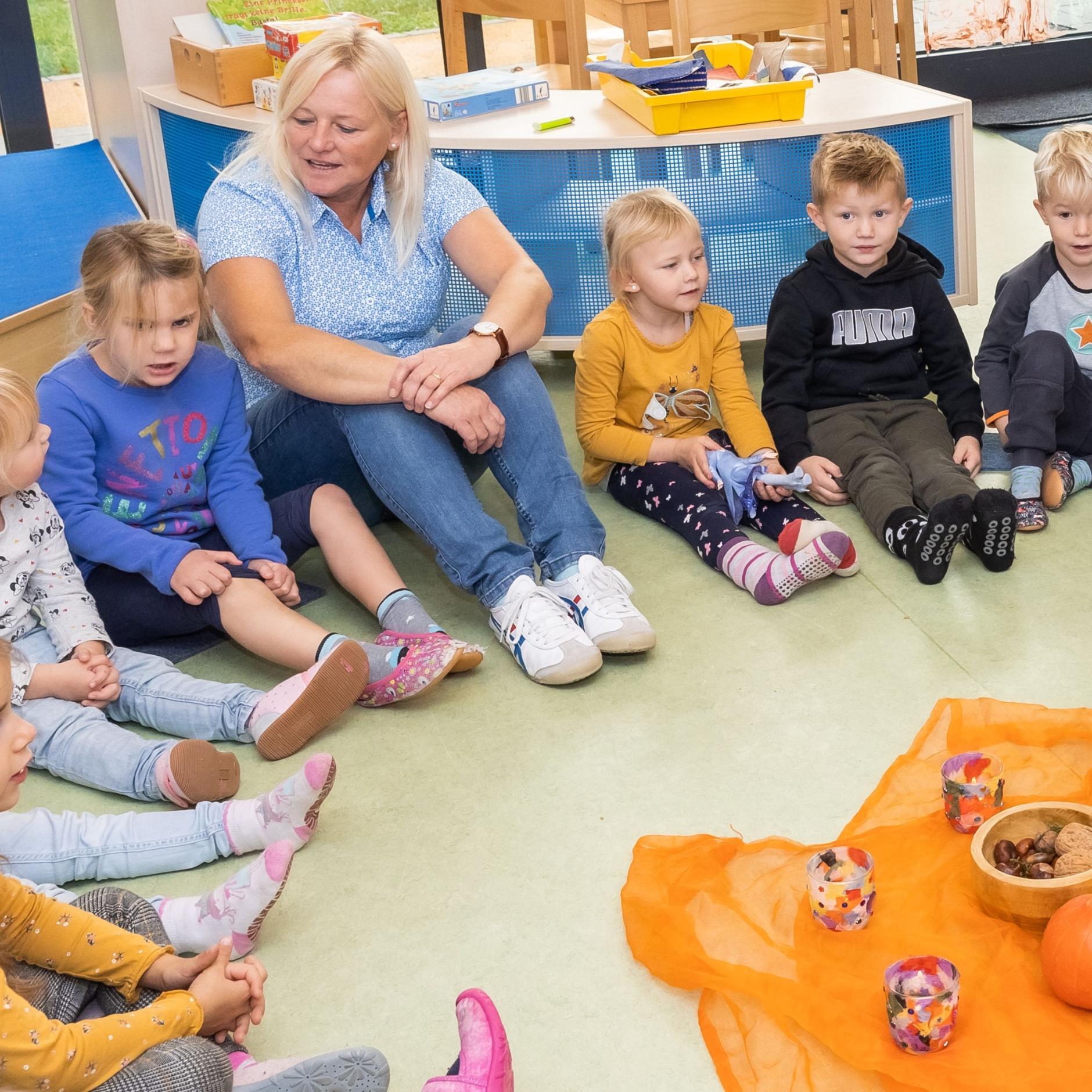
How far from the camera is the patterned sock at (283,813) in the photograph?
1.58 metres

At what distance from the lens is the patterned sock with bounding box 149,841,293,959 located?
1.45 metres

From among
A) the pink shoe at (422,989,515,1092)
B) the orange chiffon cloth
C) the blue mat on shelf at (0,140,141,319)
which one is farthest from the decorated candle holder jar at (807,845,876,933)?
the blue mat on shelf at (0,140,141,319)

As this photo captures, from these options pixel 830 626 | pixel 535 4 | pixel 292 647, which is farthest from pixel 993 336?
pixel 535 4

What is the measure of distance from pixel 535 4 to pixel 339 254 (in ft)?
6.68

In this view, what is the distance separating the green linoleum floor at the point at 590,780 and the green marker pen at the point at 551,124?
1.05 metres

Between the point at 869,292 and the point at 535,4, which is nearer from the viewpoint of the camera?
the point at 869,292

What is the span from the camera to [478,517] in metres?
2.07

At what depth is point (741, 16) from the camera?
3.51 meters

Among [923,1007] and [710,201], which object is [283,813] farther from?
[710,201]

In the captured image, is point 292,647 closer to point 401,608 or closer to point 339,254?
point 401,608

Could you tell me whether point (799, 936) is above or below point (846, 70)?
below

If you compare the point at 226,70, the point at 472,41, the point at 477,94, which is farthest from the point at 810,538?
the point at 472,41

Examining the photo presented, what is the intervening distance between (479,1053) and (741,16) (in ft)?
9.98

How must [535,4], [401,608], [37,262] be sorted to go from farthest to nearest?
[535,4] < [37,262] < [401,608]
